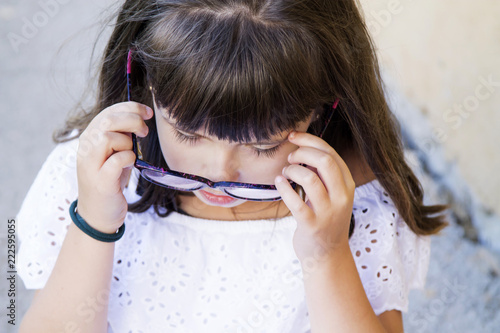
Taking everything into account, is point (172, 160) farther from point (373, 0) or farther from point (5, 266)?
point (373, 0)

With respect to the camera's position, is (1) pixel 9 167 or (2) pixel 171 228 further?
(1) pixel 9 167

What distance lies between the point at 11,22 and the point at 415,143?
7.22 feet

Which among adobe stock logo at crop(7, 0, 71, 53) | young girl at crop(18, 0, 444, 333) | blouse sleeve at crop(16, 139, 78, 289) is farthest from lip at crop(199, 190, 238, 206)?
adobe stock logo at crop(7, 0, 71, 53)

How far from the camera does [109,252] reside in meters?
1.09

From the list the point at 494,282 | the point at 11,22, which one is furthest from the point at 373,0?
the point at 11,22

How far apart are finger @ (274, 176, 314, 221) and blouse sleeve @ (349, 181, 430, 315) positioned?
11.5 inches

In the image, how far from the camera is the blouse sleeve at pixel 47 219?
119 cm

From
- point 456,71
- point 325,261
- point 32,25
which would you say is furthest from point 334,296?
point 32,25

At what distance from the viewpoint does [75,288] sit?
109 centimetres

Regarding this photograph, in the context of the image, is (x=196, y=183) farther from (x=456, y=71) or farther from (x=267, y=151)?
(x=456, y=71)

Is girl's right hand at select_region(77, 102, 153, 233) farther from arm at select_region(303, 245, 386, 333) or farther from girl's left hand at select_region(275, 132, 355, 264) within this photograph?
arm at select_region(303, 245, 386, 333)

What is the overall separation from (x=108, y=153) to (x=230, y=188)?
0.24m

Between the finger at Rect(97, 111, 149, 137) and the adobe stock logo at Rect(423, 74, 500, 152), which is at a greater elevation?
the finger at Rect(97, 111, 149, 137)

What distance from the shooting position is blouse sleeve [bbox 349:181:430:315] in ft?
4.05
